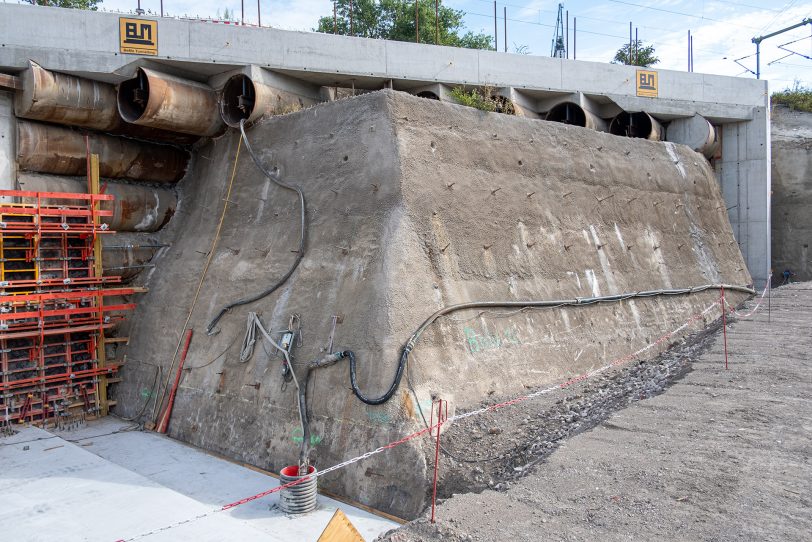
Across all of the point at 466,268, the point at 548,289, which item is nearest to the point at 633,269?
the point at 548,289

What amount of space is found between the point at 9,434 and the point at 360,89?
10593 mm

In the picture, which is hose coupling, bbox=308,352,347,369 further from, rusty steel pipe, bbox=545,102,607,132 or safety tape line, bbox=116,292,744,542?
rusty steel pipe, bbox=545,102,607,132

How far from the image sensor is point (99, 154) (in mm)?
12461

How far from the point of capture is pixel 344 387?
8242 mm

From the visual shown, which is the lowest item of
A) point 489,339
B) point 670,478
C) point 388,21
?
point 670,478

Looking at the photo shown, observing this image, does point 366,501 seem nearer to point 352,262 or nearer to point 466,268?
point 352,262

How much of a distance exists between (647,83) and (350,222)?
12.6m

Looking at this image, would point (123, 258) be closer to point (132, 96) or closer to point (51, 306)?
point (51, 306)

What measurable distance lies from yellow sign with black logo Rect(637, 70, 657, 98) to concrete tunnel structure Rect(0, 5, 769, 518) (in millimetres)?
2541

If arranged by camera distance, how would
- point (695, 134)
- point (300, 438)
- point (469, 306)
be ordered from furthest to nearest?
point (695, 134), point (469, 306), point (300, 438)

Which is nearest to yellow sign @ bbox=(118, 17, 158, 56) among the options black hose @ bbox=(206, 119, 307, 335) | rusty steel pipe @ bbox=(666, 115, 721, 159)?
black hose @ bbox=(206, 119, 307, 335)

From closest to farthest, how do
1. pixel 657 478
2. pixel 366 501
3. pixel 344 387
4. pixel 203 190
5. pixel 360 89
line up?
pixel 657 478 → pixel 366 501 → pixel 344 387 → pixel 203 190 → pixel 360 89

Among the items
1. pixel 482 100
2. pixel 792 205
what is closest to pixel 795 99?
pixel 792 205

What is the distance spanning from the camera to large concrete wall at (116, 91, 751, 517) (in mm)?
8383
